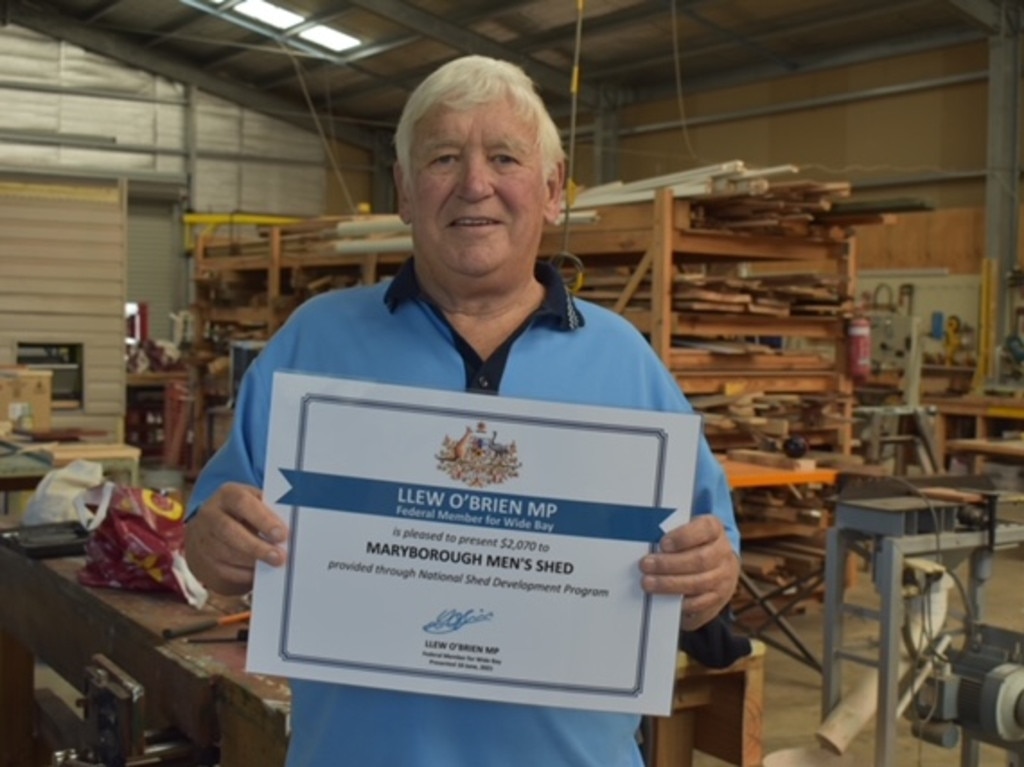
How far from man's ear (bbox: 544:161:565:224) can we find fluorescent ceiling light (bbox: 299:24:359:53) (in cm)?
1290

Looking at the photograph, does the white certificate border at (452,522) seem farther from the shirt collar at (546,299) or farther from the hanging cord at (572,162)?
the hanging cord at (572,162)

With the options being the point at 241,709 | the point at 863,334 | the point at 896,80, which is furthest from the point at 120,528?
the point at 896,80

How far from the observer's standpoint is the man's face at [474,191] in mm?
1567

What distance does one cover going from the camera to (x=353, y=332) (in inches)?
62.6

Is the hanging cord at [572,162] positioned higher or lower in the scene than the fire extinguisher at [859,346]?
higher

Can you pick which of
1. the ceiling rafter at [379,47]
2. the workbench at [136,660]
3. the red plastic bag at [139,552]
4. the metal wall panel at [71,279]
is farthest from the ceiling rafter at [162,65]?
the red plastic bag at [139,552]

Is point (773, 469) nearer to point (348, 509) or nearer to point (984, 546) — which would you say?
point (984, 546)

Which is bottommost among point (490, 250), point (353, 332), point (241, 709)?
point (241, 709)

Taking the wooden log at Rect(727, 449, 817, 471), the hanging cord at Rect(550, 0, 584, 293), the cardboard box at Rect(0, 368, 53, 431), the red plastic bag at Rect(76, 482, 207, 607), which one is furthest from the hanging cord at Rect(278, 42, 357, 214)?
the red plastic bag at Rect(76, 482, 207, 607)

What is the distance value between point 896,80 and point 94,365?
814 centimetres

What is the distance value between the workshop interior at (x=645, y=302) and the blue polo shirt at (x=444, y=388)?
0.15 meters

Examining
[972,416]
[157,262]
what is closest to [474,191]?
[972,416]
